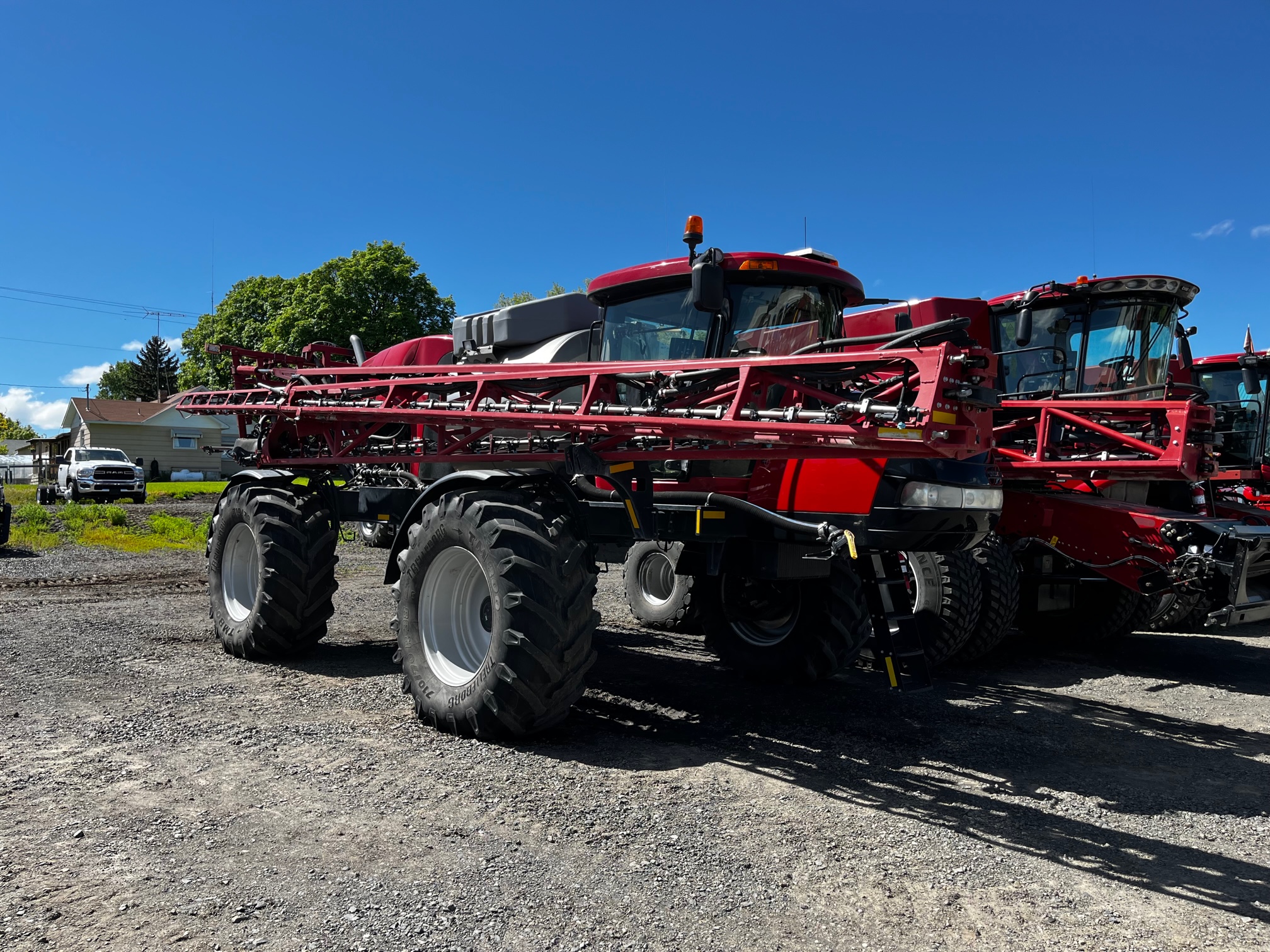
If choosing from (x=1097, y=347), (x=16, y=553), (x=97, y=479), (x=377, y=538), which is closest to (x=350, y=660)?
(x=1097, y=347)

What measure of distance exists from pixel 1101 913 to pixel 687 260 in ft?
12.6

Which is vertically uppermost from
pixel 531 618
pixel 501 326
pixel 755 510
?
pixel 501 326

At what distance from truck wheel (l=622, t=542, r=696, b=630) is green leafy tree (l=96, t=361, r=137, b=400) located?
99.0 metres

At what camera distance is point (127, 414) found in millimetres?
50875

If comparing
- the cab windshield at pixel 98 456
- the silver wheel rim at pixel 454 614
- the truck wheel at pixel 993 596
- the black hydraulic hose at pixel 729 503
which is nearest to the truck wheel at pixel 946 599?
the truck wheel at pixel 993 596

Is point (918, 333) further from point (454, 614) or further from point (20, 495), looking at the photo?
point (20, 495)

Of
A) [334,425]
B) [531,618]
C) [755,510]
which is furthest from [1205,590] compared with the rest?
[334,425]

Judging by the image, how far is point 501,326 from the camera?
702cm

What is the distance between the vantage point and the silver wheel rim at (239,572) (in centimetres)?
758

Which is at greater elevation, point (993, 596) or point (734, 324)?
point (734, 324)

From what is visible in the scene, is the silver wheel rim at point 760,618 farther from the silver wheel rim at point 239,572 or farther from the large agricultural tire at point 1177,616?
the large agricultural tire at point 1177,616

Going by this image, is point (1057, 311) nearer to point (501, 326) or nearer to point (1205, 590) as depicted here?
point (1205, 590)

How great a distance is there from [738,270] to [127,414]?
2093 inches

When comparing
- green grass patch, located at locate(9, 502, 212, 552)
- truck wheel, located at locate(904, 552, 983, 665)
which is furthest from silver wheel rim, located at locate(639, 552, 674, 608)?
green grass patch, located at locate(9, 502, 212, 552)
